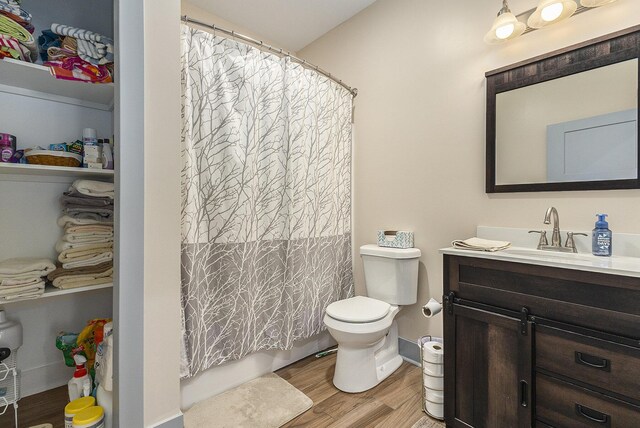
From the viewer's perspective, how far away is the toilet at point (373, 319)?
1.69m

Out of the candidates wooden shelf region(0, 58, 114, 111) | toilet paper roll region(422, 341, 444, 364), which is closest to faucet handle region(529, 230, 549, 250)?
toilet paper roll region(422, 341, 444, 364)

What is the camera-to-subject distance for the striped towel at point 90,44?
1.32m

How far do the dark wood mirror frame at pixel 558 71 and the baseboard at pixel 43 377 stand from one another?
8.70 ft

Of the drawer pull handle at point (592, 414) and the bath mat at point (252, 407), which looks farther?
the bath mat at point (252, 407)

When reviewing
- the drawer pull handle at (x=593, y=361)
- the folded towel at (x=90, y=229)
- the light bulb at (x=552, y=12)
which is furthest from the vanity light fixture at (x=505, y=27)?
the folded towel at (x=90, y=229)

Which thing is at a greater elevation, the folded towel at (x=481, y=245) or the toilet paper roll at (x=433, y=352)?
the folded towel at (x=481, y=245)

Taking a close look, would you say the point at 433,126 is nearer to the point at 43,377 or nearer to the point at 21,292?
the point at 21,292

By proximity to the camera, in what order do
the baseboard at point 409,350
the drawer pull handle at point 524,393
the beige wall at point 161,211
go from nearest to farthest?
the drawer pull handle at point 524,393, the beige wall at point 161,211, the baseboard at point 409,350

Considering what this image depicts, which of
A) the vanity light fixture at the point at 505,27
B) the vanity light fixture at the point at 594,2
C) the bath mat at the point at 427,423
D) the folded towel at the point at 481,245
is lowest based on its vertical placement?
the bath mat at the point at 427,423

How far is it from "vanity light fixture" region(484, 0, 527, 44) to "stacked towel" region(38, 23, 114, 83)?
6.53 ft

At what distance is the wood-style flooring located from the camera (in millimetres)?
1439

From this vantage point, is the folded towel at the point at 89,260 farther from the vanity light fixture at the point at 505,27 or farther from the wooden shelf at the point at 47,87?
the vanity light fixture at the point at 505,27

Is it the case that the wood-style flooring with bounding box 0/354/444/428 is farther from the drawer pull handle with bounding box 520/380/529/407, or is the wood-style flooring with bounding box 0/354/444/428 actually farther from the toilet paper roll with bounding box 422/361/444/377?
the drawer pull handle with bounding box 520/380/529/407

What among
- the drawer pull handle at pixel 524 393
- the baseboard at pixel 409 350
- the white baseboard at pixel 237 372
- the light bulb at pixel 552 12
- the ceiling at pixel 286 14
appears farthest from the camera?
the ceiling at pixel 286 14
